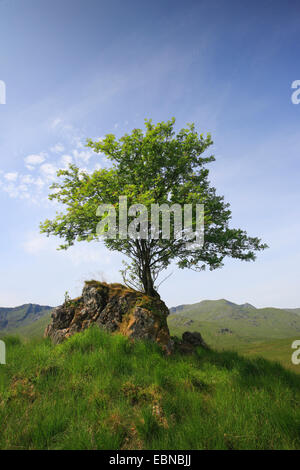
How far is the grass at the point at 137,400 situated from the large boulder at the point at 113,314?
3.30ft

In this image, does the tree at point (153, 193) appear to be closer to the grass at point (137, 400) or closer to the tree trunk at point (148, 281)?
the tree trunk at point (148, 281)

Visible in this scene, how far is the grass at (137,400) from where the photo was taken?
483cm

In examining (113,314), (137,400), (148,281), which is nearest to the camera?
(137,400)

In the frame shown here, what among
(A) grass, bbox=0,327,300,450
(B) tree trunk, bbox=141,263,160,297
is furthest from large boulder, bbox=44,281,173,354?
(A) grass, bbox=0,327,300,450

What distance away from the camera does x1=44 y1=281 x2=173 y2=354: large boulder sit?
10547 millimetres

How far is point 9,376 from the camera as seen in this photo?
7.36 meters

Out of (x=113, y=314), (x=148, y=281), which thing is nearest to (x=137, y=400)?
(x=113, y=314)

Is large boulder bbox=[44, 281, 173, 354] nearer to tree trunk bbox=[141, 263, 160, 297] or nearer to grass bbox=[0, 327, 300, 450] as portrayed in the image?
tree trunk bbox=[141, 263, 160, 297]

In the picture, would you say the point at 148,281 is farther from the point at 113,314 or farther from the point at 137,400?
the point at 137,400

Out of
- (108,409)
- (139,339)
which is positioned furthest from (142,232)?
(108,409)

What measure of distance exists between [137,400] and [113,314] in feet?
18.8

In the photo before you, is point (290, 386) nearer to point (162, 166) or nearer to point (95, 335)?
point (95, 335)

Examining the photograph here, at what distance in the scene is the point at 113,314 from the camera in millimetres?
11852

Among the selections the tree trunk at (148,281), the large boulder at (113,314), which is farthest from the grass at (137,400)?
the tree trunk at (148,281)
